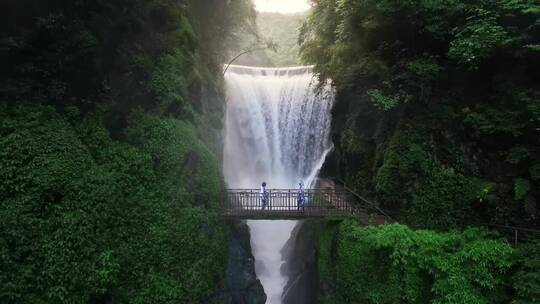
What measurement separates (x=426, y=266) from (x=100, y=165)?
390 inches

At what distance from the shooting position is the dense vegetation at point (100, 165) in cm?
980

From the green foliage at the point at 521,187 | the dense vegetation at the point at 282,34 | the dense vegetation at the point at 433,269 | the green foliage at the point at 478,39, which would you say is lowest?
the dense vegetation at the point at 433,269

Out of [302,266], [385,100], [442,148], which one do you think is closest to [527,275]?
[442,148]

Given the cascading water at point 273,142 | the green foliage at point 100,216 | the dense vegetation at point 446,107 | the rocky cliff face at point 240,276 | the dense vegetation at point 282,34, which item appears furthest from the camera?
the dense vegetation at point 282,34

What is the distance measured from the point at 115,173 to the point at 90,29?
4772mm

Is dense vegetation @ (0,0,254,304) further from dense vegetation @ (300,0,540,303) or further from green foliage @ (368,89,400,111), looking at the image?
green foliage @ (368,89,400,111)

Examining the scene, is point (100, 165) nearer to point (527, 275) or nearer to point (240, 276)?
point (240, 276)

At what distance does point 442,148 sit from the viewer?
44.3 feet

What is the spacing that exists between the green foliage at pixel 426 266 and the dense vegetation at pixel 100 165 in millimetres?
5096

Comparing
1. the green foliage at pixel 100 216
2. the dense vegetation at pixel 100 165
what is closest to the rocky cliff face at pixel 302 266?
the dense vegetation at pixel 100 165

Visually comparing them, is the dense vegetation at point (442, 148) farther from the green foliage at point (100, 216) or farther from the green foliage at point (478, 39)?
the green foliage at point (100, 216)

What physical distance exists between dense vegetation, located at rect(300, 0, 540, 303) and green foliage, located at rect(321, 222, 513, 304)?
0.09 ft

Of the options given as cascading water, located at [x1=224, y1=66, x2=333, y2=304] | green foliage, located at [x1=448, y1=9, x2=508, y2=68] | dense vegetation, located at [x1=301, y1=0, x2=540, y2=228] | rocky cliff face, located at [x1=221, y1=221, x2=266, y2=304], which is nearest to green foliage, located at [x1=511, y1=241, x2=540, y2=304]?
dense vegetation, located at [x1=301, y1=0, x2=540, y2=228]

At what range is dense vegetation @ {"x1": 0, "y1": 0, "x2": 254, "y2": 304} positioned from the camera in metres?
9.80
